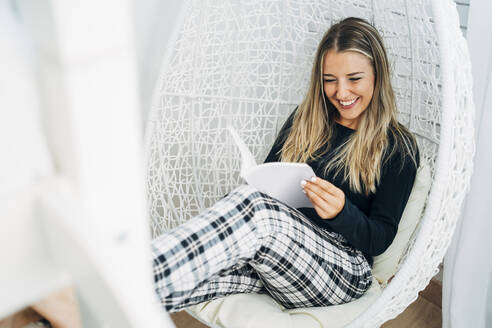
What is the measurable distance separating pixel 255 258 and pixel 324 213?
197 millimetres

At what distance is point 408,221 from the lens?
3.90ft

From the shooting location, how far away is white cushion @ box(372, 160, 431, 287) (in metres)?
1.18

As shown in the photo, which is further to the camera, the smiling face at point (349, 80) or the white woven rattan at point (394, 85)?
the smiling face at point (349, 80)

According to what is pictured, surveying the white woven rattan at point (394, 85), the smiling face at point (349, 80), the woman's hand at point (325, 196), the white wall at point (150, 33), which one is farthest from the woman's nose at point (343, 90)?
the white wall at point (150, 33)

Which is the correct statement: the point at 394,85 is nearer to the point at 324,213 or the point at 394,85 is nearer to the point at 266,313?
the point at 324,213

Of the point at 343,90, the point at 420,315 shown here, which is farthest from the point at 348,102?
the point at 420,315

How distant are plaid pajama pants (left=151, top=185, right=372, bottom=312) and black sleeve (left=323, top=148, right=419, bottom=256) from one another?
59 mm

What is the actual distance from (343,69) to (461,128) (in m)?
0.38

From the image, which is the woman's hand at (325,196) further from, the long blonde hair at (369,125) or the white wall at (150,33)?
the white wall at (150,33)

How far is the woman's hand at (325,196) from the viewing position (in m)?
1.02

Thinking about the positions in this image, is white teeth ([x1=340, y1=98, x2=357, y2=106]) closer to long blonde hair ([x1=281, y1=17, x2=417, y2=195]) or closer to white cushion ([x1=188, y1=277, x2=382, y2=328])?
long blonde hair ([x1=281, y1=17, x2=417, y2=195])

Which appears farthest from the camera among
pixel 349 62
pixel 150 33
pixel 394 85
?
pixel 150 33

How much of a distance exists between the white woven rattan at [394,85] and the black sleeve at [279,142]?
80 mm

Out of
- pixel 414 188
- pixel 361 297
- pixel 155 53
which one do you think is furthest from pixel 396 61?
pixel 155 53
